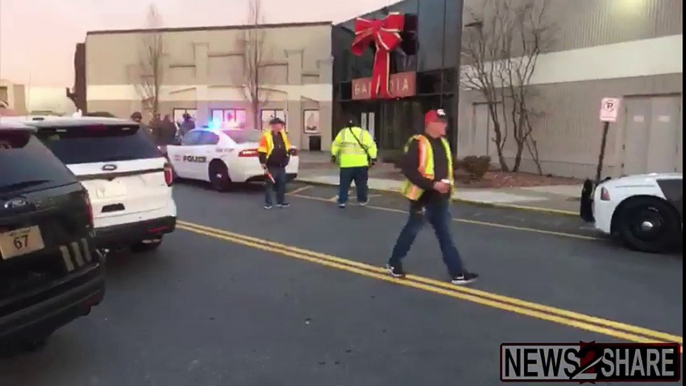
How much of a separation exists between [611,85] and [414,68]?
906cm

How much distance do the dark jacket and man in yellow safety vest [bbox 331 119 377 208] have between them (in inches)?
233

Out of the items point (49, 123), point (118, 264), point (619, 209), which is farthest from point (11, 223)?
point (619, 209)

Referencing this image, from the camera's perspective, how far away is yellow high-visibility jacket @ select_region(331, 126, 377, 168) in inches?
488

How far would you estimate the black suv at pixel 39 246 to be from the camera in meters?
3.66

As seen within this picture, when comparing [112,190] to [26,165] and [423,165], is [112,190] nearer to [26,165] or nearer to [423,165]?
[26,165]

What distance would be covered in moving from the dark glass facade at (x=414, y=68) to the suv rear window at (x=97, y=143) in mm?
15724

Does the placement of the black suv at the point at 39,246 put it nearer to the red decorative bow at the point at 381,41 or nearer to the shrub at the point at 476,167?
the shrub at the point at 476,167

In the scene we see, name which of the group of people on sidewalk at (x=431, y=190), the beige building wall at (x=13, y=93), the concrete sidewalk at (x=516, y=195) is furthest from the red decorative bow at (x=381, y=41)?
the beige building wall at (x=13, y=93)

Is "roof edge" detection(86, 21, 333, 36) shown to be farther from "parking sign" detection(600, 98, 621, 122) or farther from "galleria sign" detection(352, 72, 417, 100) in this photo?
"parking sign" detection(600, 98, 621, 122)

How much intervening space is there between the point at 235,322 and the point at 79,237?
1.44 meters

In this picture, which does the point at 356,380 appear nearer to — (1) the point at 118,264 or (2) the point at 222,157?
(1) the point at 118,264

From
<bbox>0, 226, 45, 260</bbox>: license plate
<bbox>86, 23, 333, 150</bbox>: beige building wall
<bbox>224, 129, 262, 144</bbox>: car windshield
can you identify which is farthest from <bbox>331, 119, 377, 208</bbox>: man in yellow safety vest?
<bbox>86, 23, 333, 150</bbox>: beige building wall

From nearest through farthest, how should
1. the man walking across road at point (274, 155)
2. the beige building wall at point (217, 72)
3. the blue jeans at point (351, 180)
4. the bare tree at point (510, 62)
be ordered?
the man walking across road at point (274, 155), the blue jeans at point (351, 180), the bare tree at point (510, 62), the beige building wall at point (217, 72)

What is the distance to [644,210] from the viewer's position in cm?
806
